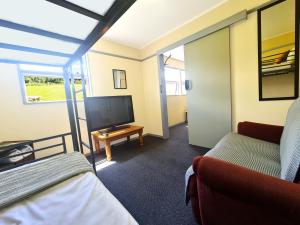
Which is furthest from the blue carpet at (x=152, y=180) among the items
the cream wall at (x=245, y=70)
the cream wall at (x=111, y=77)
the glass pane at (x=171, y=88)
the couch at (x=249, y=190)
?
the glass pane at (x=171, y=88)

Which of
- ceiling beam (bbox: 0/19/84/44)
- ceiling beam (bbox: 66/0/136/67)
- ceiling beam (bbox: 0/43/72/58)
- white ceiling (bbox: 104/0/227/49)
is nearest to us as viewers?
ceiling beam (bbox: 66/0/136/67)

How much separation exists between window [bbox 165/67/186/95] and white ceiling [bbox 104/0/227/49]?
165 cm

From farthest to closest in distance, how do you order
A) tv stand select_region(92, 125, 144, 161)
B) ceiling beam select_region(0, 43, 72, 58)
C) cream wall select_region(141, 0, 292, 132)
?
tv stand select_region(92, 125, 144, 161)
cream wall select_region(141, 0, 292, 132)
ceiling beam select_region(0, 43, 72, 58)

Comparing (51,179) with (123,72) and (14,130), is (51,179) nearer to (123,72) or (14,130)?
(14,130)

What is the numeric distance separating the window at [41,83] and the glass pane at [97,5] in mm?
1711

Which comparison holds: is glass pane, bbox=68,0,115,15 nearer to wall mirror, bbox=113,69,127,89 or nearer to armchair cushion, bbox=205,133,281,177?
armchair cushion, bbox=205,133,281,177

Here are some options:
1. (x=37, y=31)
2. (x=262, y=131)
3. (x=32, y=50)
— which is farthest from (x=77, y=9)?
(x=262, y=131)

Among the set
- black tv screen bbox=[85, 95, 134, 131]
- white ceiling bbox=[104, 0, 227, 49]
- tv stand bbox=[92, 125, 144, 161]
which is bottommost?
tv stand bbox=[92, 125, 144, 161]

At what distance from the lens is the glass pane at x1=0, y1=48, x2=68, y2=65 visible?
1.26 meters

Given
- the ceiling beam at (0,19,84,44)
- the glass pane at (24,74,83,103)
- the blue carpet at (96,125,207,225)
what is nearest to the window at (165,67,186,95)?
the blue carpet at (96,125,207,225)

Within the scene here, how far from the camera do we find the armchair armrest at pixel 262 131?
4.83 feet

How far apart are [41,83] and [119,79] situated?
1.48 metres

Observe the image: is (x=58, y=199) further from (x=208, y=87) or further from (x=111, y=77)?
(x=111, y=77)

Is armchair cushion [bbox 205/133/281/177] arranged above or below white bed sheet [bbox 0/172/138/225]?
below
